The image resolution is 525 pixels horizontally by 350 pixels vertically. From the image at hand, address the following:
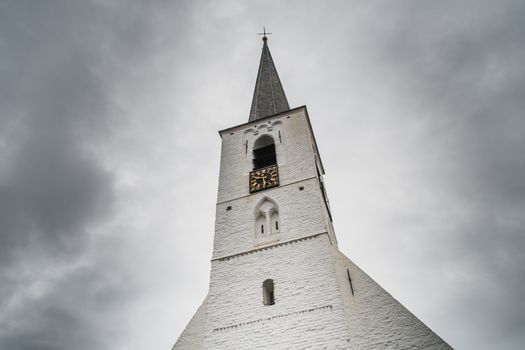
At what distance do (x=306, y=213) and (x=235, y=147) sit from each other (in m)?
6.20

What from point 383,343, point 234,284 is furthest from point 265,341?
point 383,343

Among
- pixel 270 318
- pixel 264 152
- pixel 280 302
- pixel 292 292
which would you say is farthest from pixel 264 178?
pixel 270 318

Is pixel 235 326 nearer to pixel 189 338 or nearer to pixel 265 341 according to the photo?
pixel 265 341

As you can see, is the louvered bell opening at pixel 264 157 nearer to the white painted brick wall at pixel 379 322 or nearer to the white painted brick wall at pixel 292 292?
the white painted brick wall at pixel 292 292

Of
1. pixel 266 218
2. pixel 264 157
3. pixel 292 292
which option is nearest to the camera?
pixel 292 292

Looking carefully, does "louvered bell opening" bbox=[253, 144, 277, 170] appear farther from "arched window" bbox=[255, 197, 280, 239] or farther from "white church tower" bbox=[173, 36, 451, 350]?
"arched window" bbox=[255, 197, 280, 239]

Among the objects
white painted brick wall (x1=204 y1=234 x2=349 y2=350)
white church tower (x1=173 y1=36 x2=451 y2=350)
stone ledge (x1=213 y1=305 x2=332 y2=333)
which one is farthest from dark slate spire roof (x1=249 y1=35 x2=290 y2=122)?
stone ledge (x1=213 y1=305 x2=332 y2=333)

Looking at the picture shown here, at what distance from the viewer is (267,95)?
23.8 metres

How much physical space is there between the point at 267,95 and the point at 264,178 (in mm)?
9775

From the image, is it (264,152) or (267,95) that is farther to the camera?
(267,95)

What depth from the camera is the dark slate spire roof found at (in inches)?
864

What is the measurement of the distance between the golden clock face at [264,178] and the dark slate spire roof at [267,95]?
585cm

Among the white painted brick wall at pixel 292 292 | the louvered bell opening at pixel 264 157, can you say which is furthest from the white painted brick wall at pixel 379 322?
the louvered bell opening at pixel 264 157

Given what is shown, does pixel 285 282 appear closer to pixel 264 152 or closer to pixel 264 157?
pixel 264 157
